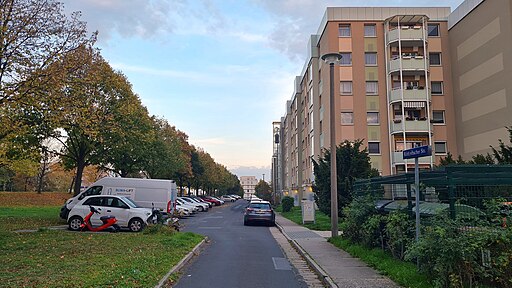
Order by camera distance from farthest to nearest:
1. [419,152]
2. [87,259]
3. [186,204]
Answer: [186,204] → [87,259] → [419,152]

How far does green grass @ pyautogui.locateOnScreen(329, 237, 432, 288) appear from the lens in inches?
329

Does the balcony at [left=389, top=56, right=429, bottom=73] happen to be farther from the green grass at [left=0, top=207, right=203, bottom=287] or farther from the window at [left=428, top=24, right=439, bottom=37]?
the green grass at [left=0, top=207, right=203, bottom=287]

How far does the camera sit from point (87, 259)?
36.0ft

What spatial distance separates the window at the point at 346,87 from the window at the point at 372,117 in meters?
2.62

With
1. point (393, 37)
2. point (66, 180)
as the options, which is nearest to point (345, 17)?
point (393, 37)

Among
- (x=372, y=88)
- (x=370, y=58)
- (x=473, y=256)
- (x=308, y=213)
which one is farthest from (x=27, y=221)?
(x=370, y=58)

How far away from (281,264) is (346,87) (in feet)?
103

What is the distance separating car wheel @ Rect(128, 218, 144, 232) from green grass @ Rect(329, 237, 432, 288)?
9.55 meters

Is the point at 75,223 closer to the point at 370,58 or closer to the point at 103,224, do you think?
the point at 103,224

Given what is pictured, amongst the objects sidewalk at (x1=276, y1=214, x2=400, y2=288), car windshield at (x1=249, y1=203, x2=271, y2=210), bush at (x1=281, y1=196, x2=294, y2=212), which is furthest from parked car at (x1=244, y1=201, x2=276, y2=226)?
bush at (x1=281, y1=196, x2=294, y2=212)

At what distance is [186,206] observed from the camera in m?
39.8

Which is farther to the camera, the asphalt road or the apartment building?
the apartment building

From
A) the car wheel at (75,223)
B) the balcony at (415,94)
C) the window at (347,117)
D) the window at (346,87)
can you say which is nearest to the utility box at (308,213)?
the car wheel at (75,223)

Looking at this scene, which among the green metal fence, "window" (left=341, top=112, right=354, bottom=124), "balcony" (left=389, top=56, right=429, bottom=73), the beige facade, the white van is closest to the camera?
the green metal fence
